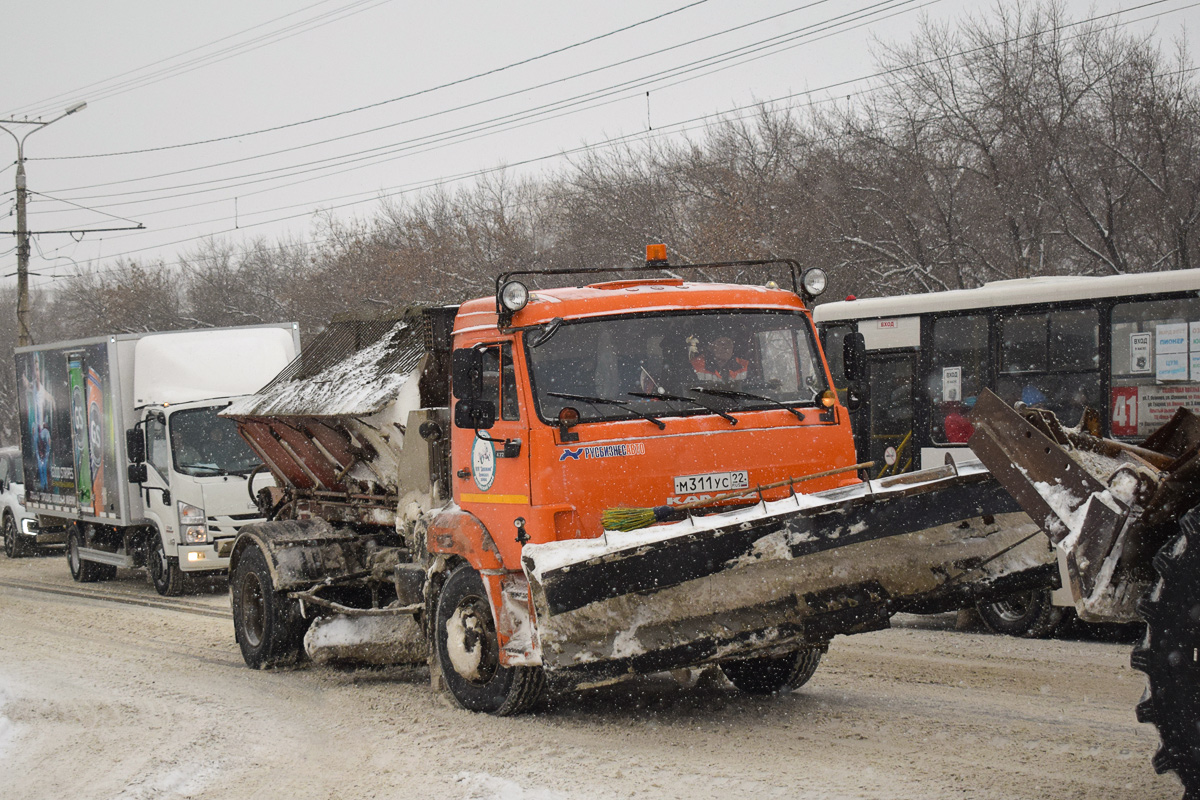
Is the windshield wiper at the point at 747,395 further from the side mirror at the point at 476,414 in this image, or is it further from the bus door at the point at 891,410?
the bus door at the point at 891,410

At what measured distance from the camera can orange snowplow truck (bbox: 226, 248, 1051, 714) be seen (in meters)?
6.42

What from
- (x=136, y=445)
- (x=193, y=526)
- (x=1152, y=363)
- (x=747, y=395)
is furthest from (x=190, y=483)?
(x=1152, y=363)

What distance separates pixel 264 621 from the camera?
34.0 ft

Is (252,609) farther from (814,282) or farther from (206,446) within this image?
(206,446)

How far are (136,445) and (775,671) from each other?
445 inches

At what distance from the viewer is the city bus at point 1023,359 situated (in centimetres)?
1103

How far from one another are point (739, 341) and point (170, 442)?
37.1 ft

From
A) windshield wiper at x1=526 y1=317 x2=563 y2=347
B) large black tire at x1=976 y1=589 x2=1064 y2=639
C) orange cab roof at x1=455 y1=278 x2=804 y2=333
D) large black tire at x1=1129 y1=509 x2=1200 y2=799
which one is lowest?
large black tire at x1=976 y1=589 x2=1064 y2=639

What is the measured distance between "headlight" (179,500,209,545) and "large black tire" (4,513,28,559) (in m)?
10.2

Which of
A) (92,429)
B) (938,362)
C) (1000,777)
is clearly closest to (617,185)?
(92,429)

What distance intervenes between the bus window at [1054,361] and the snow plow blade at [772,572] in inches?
219

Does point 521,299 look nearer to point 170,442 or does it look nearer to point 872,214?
point 170,442

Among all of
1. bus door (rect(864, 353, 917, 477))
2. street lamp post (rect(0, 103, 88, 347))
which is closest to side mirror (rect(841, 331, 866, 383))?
bus door (rect(864, 353, 917, 477))

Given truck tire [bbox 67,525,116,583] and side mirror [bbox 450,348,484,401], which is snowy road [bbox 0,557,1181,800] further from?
truck tire [bbox 67,525,116,583]
